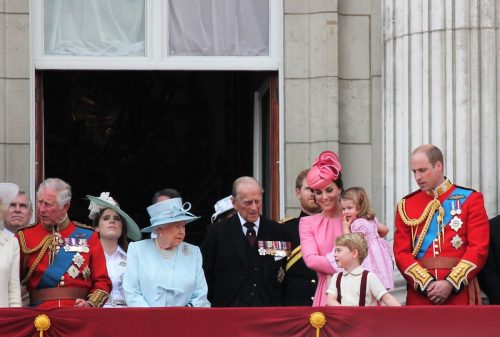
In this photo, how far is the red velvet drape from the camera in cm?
1058

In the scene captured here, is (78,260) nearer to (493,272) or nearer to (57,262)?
(57,262)

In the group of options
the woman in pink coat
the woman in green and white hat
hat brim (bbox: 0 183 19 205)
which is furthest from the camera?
the woman in pink coat

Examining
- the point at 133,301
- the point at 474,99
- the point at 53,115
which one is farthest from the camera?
the point at 53,115

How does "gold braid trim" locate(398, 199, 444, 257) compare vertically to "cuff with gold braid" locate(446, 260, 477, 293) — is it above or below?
above

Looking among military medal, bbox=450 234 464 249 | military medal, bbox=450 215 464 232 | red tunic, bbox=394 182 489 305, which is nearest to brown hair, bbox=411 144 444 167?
red tunic, bbox=394 182 489 305

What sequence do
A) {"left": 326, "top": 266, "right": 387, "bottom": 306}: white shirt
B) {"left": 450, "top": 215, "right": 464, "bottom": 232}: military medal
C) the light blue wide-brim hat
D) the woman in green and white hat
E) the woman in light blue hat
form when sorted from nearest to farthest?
the woman in green and white hat, {"left": 326, "top": 266, "right": 387, "bottom": 306}: white shirt, the light blue wide-brim hat, {"left": 450, "top": 215, "right": 464, "bottom": 232}: military medal, the woman in light blue hat

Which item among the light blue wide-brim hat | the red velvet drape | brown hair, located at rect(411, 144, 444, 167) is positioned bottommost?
the red velvet drape

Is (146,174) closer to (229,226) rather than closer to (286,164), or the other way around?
(286,164)

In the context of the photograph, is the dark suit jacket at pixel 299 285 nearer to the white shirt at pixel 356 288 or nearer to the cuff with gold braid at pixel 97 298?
the white shirt at pixel 356 288

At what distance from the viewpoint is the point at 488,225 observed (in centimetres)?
1146

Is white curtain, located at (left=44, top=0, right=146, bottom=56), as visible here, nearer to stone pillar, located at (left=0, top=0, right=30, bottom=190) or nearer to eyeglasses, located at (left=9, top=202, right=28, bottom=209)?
stone pillar, located at (left=0, top=0, right=30, bottom=190)

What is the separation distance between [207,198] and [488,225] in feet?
24.7

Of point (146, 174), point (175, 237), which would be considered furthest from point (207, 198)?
point (175, 237)

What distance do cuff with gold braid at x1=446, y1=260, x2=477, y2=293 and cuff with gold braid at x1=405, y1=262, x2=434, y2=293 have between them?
0.48 ft
